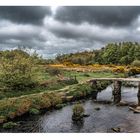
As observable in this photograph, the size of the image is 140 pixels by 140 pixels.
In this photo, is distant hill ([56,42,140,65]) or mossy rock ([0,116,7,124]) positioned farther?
distant hill ([56,42,140,65])

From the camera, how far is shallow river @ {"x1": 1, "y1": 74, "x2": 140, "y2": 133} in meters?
20.5

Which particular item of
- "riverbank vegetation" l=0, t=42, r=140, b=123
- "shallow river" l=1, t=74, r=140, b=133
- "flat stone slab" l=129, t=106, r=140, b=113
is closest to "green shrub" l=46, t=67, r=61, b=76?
"riverbank vegetation" l=0, t=42, r=140, b=123

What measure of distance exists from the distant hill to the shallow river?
9.06 feet

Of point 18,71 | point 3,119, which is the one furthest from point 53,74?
point 3,119

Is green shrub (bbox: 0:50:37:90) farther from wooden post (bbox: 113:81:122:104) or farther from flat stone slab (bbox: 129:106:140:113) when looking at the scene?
flat stone slab (bbox: 129:106:140:113)

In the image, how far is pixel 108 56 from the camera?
2491 cm

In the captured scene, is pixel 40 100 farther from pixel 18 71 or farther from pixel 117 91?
pixel 117 91

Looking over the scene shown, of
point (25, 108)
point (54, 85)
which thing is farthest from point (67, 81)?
point (25, 108)

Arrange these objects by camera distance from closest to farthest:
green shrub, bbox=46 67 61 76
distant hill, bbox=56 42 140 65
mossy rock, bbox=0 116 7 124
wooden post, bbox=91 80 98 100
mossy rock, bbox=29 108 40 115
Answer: mossy rock, bbox=0 116 7 124, mossy rock, bbox=29 108 40 115, distant hill, bbox=56 42 140 65, green shrub, bbox=46 67 61 76, wooden post, bbox=91 80 98 100

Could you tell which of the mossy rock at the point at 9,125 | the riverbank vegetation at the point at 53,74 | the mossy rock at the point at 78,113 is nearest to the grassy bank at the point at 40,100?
the riverbank vegetation at the point at 53,74

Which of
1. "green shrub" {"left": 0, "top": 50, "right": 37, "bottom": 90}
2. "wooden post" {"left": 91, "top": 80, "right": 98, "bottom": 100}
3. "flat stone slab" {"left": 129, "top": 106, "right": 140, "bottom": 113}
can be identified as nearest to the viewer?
"flat stone slab" {"left": 129, "top": 106, "right": 140, "bottom": 113}

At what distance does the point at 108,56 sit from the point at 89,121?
488cm

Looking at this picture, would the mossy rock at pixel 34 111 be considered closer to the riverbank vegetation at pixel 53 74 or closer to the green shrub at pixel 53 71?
the riverbank vegetation at pixel 53 74
